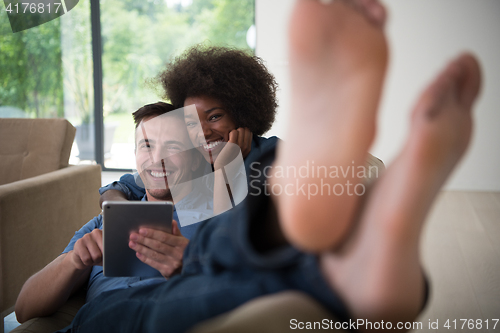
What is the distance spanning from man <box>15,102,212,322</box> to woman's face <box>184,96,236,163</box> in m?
0.02

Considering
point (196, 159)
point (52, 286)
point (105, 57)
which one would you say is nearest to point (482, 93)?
point (196, 159)

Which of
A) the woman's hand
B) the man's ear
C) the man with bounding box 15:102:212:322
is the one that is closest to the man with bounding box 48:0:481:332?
the man with bounding box 15:102:212:322

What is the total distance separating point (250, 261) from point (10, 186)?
1016 millimetres

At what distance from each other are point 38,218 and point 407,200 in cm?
120

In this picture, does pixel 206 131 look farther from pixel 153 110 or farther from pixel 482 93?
→ pixel 482 93

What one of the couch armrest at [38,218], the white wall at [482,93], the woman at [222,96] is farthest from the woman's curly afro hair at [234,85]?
the couch armrest at [38,218]

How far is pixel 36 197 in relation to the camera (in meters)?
1.18

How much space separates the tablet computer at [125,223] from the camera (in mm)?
566

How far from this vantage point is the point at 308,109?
0.32 meters

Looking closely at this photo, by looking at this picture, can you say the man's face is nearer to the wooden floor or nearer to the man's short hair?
the man's short hair

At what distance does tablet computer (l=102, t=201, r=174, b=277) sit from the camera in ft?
1.86

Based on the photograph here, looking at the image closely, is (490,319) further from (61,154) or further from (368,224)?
(61,154)

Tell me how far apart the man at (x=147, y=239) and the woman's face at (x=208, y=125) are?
0.02 m

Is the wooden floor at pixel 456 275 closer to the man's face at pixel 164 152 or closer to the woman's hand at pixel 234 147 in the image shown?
the woman's hand at pixel 234 147
